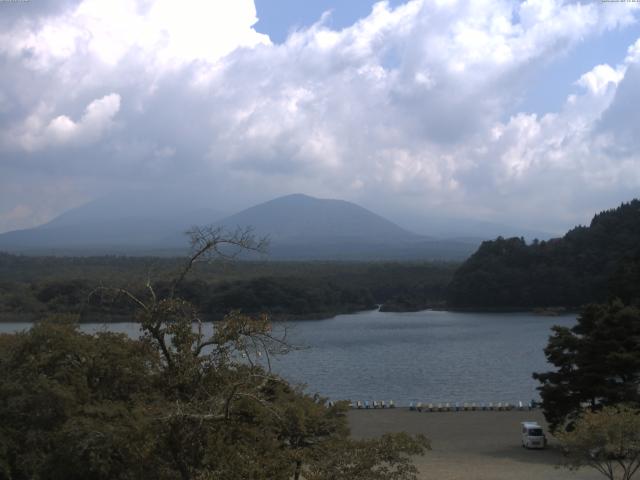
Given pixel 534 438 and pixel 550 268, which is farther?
pixel 550 268

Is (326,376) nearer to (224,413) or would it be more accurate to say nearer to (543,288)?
(224,413)

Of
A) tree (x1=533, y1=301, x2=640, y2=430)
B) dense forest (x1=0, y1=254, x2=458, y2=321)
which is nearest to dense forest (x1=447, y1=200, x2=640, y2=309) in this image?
dense forest (x1=0, y1=254, x2=458, y2=321)

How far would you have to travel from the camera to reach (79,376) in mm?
7812

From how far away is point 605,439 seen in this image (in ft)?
29.5

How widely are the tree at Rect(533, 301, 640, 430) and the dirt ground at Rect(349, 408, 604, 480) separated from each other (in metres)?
0.93

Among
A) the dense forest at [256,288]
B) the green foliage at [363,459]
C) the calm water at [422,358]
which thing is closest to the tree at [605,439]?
the green foliage at [363,459]

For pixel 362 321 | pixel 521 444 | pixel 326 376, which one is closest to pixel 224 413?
pixel 521 444

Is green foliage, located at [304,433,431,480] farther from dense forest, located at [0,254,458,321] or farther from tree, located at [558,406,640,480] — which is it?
dense forest, located at [0,254,458,321]

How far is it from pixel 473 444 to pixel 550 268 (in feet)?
131

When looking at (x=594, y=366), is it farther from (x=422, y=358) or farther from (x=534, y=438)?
(x=422, y=358)

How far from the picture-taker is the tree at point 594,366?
525 inches

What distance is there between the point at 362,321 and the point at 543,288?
538 inches

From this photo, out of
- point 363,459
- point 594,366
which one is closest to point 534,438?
point 594,366

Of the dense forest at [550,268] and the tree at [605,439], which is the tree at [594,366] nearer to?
the tree at [605,439]
